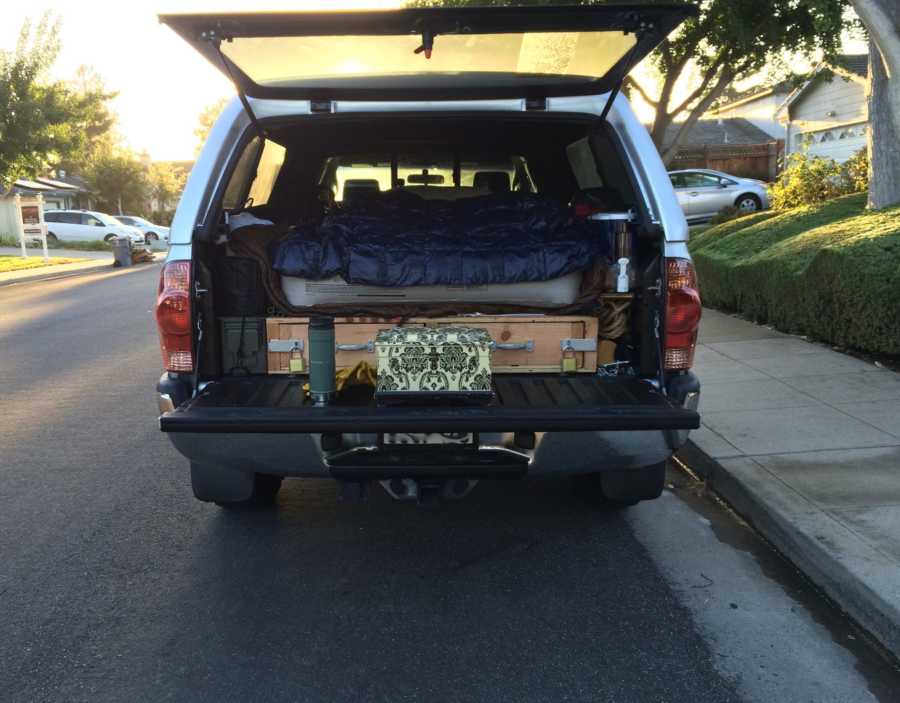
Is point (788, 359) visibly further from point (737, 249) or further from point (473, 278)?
point (473, 278)

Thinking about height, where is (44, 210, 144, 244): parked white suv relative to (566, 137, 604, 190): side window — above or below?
below

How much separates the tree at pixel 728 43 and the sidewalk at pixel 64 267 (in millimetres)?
11473

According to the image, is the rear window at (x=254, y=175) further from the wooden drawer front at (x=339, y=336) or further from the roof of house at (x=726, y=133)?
the roof of house at (x=726, y=133)

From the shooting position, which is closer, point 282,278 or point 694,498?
point 282,278

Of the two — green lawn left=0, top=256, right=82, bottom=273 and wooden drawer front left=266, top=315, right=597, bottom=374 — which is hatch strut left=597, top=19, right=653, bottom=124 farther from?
green lawn left=0, top=256, right=82, bottom=273

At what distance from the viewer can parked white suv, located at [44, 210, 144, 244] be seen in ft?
103

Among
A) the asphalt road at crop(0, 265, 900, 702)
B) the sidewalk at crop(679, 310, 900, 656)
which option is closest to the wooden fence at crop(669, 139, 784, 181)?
the sidewalk at crop(679, 310, 900, 656)

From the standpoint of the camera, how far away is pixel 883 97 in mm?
10742

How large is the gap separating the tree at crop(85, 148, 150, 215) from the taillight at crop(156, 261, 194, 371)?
4665 centimetres

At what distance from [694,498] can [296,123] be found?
2926mm

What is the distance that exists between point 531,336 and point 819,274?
5.02m

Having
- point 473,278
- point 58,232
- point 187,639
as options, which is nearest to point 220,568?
point 187,639

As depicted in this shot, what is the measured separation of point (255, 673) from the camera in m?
2.90

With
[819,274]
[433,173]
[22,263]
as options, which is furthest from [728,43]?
[22,263]
